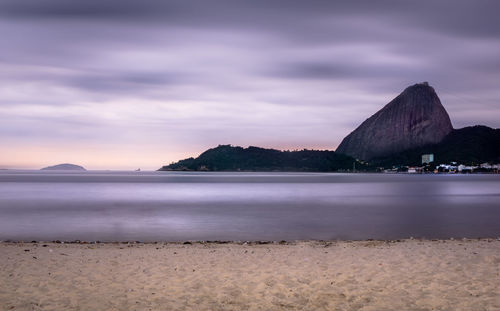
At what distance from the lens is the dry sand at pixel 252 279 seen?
10.1 meters

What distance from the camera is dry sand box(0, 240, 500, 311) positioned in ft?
33.1

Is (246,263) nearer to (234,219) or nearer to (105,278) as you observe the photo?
(105,278)

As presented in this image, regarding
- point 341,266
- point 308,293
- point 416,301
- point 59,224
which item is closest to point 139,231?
point 59,224

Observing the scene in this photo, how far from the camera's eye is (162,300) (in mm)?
10281

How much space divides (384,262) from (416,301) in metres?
4.32

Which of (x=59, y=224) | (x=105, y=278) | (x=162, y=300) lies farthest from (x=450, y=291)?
(x=59, y=224)

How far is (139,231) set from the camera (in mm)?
29297

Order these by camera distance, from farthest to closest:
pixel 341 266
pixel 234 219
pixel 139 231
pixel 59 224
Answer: pixel 234 219, pixel 59 224, pixel 139 231, pixel 341 266

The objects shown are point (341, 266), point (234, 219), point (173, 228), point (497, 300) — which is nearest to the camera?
point (497, 300)

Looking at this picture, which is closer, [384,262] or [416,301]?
[416,301]

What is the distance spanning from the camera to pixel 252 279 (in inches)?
484

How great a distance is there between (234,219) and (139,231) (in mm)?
10970

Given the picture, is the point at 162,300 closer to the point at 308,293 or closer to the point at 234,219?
the point at 308,293

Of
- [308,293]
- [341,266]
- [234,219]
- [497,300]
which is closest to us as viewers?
[497,300]
